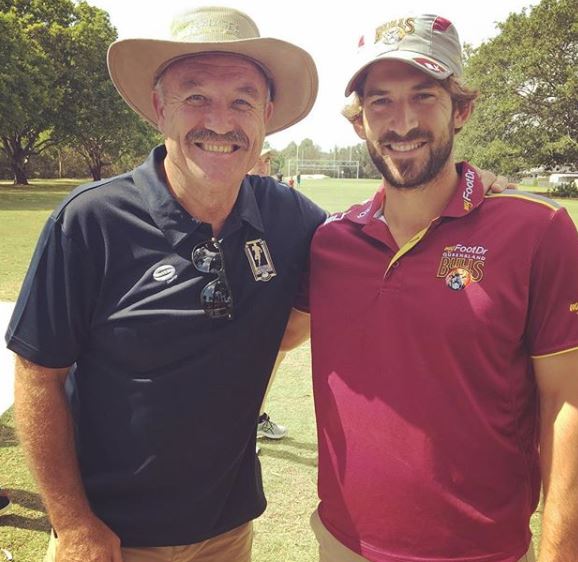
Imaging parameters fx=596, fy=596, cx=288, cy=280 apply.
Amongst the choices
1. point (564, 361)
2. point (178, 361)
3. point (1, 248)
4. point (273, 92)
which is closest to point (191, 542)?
point (178, 361)

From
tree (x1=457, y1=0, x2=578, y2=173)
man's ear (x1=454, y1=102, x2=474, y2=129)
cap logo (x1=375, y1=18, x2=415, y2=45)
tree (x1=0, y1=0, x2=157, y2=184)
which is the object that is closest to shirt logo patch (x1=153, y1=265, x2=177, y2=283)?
cap logo (x1=375, y1=18, x2=415, y2=45)

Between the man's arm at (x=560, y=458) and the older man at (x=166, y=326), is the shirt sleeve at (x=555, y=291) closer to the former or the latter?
the man's arm at (x=560, y=458)

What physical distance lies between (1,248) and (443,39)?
13845mm

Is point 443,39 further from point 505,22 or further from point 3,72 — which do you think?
point 505,22

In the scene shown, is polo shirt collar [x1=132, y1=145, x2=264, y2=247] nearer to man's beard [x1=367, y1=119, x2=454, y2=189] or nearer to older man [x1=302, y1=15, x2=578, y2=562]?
older man [x1=302, y1=15, x2=578, y2=562]

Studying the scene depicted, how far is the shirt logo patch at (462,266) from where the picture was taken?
2.13 meters

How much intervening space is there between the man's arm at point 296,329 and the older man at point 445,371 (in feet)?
1.18

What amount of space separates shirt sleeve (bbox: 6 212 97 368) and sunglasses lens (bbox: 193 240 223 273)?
0.40 metres

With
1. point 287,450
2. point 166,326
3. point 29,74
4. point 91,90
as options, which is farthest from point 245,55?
point 91,90

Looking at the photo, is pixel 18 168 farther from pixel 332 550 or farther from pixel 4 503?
pixel 332 550

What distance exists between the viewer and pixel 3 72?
31.9 m

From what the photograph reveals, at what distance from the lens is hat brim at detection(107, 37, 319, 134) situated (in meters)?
2.46

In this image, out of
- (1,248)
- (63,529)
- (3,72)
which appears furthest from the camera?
(3,72)

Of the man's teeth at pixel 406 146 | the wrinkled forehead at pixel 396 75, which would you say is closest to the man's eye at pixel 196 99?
the wrinkled forehead at pixel 396 75
